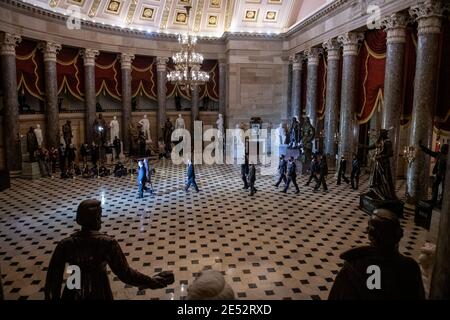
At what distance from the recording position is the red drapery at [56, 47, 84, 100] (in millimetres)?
19094

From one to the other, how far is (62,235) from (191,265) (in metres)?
3.94

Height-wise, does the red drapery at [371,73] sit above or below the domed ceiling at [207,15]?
below

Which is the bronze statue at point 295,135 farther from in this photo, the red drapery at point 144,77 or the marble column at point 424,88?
the red drapery at point 144,77

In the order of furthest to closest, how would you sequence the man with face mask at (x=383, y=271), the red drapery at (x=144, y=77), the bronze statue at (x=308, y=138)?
the red drapery at (x=144, y=77) → the bronze statue at (x=308, y=138) → the man with face mask at (x=383, y=271)

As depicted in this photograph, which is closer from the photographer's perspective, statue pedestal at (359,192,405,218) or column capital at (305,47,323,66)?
statue pedestal at (359,192,405,218)

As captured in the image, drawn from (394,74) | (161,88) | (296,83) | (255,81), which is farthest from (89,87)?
(394,74)

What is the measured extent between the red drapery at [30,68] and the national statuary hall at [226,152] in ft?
0.21

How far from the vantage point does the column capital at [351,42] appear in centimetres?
1483

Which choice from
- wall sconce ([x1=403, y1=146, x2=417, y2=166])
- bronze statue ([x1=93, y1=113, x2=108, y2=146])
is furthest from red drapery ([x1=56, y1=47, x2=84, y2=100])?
wall sconce ([x1=403, y1=146, x2=417, y2=166])

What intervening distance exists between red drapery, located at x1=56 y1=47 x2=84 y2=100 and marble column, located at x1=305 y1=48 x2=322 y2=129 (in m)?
12.9

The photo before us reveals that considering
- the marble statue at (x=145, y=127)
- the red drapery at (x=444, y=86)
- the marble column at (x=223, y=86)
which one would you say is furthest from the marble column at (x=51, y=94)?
the red drapery at (x=444, y=86)

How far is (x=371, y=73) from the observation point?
14523mm

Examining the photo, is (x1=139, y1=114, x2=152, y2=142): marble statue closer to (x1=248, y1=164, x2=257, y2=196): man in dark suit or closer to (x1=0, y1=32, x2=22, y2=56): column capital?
(x1=0, y1=32, x2=22, y2=56): column capital
